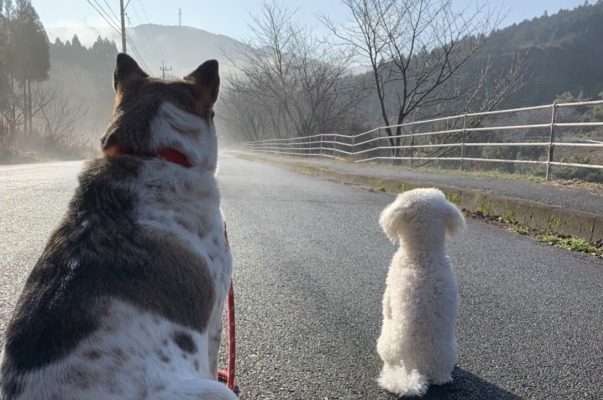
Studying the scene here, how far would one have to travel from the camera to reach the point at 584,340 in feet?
9.04

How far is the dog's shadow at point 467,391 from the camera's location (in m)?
2.16

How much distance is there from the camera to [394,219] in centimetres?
276

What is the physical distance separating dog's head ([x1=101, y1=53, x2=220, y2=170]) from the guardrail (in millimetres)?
6726

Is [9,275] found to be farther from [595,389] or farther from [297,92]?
[297,92]

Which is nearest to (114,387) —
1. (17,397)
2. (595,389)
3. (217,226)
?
(17,397)

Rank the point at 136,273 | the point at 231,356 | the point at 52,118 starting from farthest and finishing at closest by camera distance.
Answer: the point at 52,118 → the point at 231,356 → the point at 136,273

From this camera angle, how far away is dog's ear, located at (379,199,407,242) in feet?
8.99

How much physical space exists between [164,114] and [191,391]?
129 cm

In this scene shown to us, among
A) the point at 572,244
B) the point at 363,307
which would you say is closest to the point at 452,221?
the point at 363,307

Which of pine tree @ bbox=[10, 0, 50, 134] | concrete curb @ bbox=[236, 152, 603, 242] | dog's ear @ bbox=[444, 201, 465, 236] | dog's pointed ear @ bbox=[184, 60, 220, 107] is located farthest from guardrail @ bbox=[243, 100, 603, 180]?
pine tree @ bbox=[10, 0, 50, 134]

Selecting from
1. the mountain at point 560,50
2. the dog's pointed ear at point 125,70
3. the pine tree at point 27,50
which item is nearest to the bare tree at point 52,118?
the pine tree at point 27,50

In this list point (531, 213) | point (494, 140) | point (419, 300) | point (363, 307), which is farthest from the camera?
point (494, 140)

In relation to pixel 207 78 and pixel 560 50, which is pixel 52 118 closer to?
pixel 207 78

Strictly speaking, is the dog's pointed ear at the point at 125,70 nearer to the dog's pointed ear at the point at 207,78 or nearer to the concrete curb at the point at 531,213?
the dog's pointed ear at the point at 207,78
